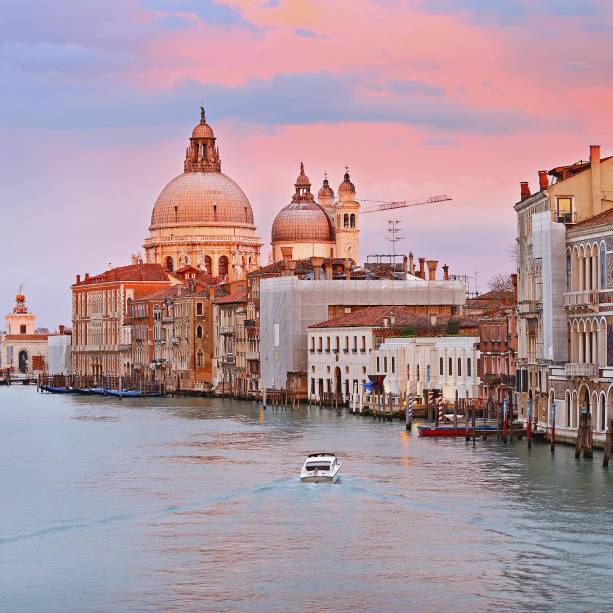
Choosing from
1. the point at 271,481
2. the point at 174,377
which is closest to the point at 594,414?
the point at 271,481

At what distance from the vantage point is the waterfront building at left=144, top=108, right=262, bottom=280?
12675 centimetres

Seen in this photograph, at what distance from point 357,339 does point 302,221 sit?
5191cm

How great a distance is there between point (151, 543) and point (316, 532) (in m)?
2.55

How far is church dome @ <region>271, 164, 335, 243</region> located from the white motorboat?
83.7 metres

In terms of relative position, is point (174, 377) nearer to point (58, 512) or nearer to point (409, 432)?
point (409, 432)

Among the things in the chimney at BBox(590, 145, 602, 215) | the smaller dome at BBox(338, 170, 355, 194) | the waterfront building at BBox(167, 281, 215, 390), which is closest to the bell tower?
the smaller dome at BBox(338, 170, 355, 194)

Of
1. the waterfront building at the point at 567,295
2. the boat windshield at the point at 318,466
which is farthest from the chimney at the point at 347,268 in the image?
the boat windshield at the point at 318,466

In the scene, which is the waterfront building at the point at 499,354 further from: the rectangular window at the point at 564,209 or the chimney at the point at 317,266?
the chimney at the point at 317,266

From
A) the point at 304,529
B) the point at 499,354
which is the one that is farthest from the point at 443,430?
the point at 304,529

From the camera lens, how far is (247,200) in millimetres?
130625

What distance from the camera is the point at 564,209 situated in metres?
41.9

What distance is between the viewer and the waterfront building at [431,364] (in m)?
57.0

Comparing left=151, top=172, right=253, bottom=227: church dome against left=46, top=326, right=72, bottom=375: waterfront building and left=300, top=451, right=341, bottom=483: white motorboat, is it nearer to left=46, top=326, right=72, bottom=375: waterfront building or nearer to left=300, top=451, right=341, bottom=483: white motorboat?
left=46, top=326, right=72, bottom=375: waterfront building

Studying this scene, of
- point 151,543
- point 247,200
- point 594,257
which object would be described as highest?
point 247,200
